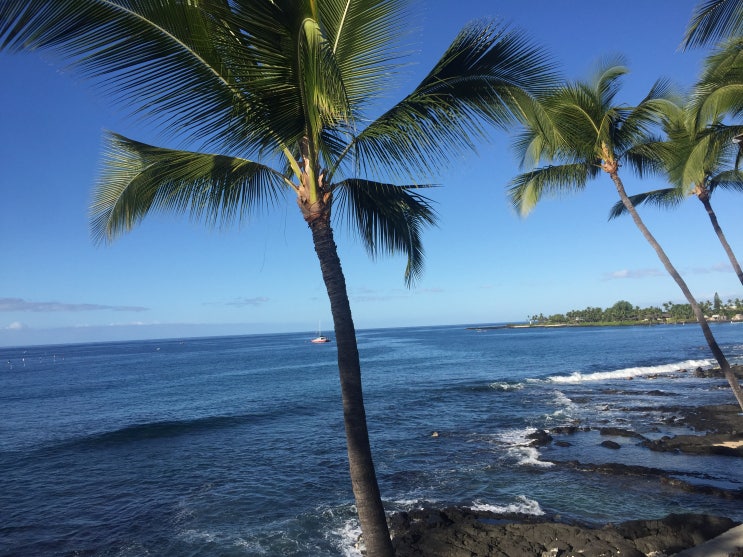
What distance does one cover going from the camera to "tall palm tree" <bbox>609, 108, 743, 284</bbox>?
941 cm

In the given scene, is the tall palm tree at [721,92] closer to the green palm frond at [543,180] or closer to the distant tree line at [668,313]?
the green palm frond at [543,180]

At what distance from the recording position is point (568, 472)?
50.2 ft

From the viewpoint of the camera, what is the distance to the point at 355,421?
4.55m

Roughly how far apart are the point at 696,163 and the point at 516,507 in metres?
9.21

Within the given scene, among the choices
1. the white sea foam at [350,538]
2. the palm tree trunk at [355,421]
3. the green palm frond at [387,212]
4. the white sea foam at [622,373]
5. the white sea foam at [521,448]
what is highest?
the green palm frond at [387,212]

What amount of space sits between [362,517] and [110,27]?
488 cm

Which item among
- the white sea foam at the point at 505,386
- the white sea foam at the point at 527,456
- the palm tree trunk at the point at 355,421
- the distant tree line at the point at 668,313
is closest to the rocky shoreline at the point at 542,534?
the white sea foam at the point at 527,456

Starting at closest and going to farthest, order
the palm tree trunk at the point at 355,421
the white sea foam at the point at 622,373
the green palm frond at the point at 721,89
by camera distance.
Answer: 1. the palm tree trunk at the point at 355,421
2. the green palm frond at the point at 721,89
3. the white sea foam at the point at 622,373

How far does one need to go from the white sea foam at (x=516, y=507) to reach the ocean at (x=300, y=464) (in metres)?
0.09

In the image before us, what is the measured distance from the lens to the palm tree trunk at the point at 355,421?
4477 millimetres

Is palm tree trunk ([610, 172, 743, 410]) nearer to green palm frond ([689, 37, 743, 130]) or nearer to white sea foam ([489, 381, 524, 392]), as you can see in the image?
green palm frond ([689, 37, 743, 130])

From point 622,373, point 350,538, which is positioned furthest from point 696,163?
point 622,373

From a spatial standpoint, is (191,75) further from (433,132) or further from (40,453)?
(40,453)

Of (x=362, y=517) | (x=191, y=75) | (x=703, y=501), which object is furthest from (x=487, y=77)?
(x=703, y=501)
